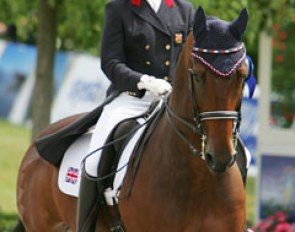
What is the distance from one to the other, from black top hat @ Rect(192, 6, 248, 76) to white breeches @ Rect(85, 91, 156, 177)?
127 cm

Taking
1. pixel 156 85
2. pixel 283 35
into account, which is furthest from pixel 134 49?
pixel 283 35

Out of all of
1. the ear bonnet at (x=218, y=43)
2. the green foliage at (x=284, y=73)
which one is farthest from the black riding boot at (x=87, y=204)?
the green foliage at (x=284, y=73)

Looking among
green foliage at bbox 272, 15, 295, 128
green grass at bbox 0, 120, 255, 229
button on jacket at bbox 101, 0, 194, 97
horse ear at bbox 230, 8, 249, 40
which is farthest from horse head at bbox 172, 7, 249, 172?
green foliage at bbox 272, 15, 295, 128

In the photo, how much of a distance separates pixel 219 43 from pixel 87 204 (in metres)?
1.76

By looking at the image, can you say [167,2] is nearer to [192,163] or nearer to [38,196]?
[192,163]

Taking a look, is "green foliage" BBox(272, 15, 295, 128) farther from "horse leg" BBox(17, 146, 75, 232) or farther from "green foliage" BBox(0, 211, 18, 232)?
"horse leg" BBox(17, 146, 75, 232)

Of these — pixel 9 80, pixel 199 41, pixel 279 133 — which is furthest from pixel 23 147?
pixel 199 41

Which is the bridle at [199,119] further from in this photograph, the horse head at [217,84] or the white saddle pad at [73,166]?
the white saddle pad at [73,166]

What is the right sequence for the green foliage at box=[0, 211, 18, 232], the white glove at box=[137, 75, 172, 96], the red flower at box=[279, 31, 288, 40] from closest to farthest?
the white glove at box=[137, 75, 172, 96], the green foliage at box=[0, 211, 18, 232], the red flower at box=[279, 31, 288, 40]

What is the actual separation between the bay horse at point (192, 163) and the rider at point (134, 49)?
446mm

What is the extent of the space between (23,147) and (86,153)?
55.3 feet

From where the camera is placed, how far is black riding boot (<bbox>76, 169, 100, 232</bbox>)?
659cm

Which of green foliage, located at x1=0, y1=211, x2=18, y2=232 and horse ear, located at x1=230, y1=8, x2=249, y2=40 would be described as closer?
horse ear, located at x1=230, y1=8, x2=249, y2=40

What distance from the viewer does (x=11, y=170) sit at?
→ 2125 centimetres
